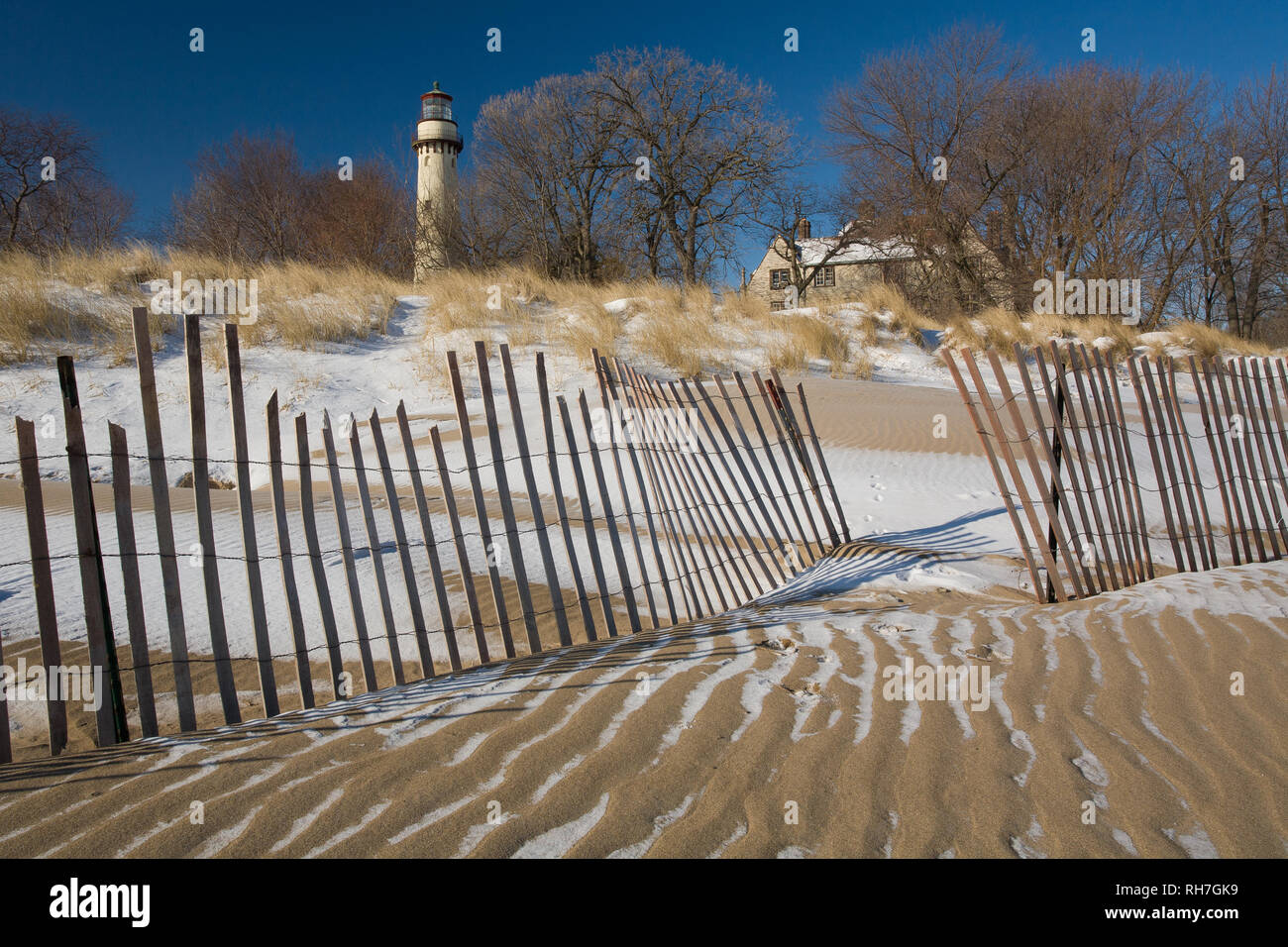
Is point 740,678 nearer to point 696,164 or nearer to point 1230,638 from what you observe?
point 1230,638

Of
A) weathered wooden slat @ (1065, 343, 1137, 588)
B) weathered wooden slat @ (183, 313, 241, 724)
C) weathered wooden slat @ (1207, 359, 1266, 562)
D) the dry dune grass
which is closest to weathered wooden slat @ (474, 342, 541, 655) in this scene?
weathered wooden slat @ (183, 313, 241, 724)

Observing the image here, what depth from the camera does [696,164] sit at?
2097 centimetres

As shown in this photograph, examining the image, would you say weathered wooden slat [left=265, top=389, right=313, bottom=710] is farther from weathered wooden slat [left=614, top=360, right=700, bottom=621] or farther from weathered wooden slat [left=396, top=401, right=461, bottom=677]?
weathered wooden slat [left=614, top=360, right=700, bottom=621]

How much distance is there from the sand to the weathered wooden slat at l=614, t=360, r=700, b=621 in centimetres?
90

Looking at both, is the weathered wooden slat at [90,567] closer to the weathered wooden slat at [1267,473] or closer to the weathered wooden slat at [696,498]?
the weathered wooden slat at [696,498]

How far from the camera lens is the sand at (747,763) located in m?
1.86

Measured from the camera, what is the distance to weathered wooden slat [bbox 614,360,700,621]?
4.30 meters

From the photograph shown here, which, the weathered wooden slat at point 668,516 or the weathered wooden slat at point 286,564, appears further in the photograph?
the weathered wooden slat at point 668,516

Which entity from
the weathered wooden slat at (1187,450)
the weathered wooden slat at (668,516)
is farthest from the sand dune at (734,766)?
the weathered wooden slat at (1187,450)

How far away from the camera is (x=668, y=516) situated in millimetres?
4516

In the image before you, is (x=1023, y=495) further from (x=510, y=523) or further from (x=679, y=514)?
(x=510, y=523)

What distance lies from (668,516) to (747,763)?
2.38m

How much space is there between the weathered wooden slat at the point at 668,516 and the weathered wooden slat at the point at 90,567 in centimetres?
264
